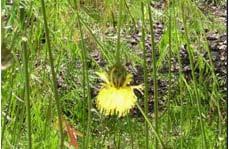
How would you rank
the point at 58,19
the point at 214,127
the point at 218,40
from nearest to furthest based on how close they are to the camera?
the point at 58,19, the point at 214,127, the point at 218,40

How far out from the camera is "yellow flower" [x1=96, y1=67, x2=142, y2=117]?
1.69 ft

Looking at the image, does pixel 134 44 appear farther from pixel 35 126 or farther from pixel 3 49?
pixel 3 49

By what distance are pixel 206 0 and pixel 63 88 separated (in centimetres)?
49

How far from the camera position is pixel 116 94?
51 centimetres

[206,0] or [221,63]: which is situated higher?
[206,0]

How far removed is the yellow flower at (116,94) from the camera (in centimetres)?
51

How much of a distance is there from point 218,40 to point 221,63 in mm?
227

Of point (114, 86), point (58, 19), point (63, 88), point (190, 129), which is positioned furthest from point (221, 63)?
point (114, 86)

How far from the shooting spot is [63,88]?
1593mm

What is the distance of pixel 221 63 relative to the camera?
243 centimetres

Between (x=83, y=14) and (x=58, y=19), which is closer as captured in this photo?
(x=58, y=19)

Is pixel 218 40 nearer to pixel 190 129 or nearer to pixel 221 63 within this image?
pixel 221 63

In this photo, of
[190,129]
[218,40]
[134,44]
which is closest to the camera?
[190,129]

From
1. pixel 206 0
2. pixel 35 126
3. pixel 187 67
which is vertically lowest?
pixel 187 67
